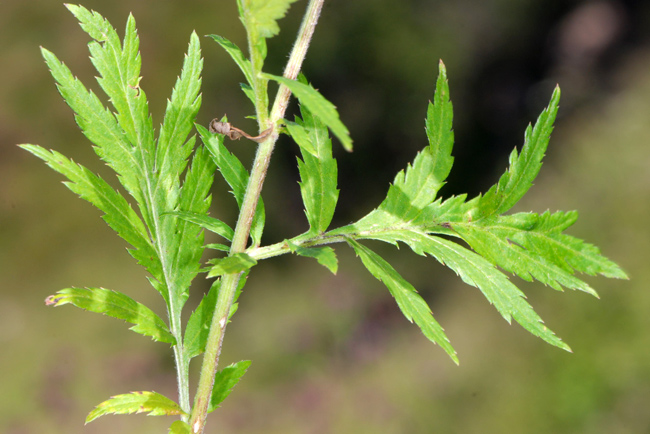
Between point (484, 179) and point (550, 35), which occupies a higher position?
point (550, 35)

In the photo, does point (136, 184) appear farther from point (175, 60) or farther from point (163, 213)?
point (175, 60)

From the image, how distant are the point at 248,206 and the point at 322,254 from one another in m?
0.09

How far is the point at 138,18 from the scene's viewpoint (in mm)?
2100

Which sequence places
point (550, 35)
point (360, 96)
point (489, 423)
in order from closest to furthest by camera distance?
1. point (489, 423)
2. point (360, 96)
3. point (550, 35)

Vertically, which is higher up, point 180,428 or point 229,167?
point 229,167

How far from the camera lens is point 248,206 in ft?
1.82

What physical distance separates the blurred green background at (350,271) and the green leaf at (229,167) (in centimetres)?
150

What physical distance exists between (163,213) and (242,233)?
12 centimetres

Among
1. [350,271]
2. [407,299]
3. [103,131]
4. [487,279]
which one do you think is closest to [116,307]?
[103,131]

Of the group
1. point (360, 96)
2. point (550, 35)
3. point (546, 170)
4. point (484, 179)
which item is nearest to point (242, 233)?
point (360, 96)

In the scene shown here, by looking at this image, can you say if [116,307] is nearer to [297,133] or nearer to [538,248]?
[297,133]

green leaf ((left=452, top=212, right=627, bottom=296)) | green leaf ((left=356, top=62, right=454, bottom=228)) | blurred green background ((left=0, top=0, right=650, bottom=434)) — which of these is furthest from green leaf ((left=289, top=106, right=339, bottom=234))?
blurred green background ((left=0, top=0, right=650, bottom=434))

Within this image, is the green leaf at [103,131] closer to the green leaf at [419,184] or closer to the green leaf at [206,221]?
the green leaf at [206,221]

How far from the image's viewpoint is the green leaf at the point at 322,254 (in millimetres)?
535
